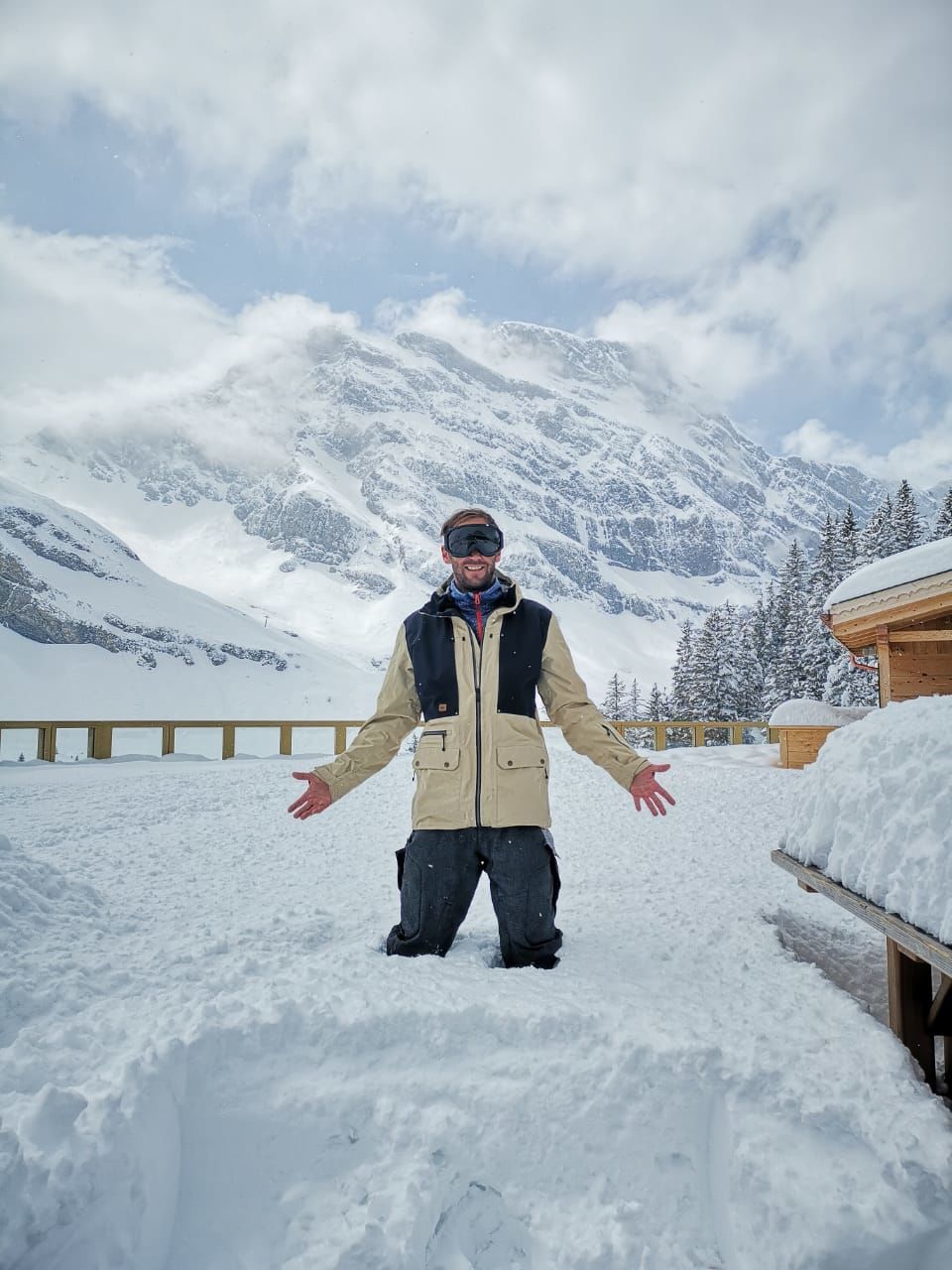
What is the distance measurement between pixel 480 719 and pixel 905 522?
2869 cm

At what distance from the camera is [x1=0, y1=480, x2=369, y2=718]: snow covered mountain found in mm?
38844

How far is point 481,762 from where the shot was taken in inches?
126

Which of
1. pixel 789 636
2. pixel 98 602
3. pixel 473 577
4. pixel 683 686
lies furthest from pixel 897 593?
pixel 98 602

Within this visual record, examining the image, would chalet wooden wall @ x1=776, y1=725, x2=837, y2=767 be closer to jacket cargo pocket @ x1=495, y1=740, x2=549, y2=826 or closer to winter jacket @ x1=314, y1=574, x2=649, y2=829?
winter jacket @ x1=314, y1=574, x2=649, y2=829

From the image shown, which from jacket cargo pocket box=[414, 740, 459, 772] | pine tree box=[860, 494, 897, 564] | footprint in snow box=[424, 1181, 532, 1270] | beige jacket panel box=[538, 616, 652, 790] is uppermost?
pine tree box=[860, 494, 897, 564]

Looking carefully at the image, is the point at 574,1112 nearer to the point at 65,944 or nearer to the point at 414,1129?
the point at 414,1129

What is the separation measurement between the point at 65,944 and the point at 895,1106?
317 cm

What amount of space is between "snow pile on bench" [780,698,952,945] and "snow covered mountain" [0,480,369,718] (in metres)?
37.0

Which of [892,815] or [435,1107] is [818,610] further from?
[435,1107]

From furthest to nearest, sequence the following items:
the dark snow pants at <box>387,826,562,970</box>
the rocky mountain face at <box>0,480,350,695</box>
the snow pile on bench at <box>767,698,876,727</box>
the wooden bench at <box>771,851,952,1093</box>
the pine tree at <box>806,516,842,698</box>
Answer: the rocky mountain face at <box>0,480,350,695</box>, the pine tree at <box>806,516,842,698</box>, the snow pile on bench at <box>767,698,876,727</box>, the dark snow pants at <box>387,826,562,970</box>, the wooden bench at <box>771,851,952,1093</box>

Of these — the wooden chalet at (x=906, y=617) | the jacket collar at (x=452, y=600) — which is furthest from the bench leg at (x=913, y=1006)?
the wooden chalet at (x=906, y=617)

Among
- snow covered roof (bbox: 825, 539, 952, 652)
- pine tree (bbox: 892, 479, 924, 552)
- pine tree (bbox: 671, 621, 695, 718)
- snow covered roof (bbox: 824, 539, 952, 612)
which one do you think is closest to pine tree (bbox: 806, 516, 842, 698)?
pine tree (bbox: 892, 479, 924, 552)

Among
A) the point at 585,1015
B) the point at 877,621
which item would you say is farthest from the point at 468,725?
the point at 877,621

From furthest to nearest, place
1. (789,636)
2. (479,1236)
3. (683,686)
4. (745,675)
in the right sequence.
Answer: (683,686) < (745,675) < (789,636) < (479,1236)
